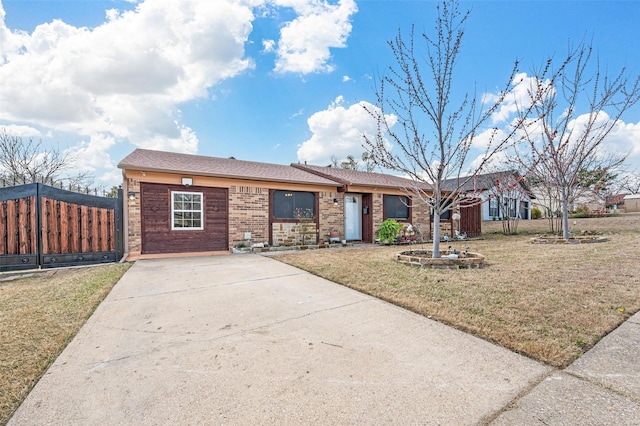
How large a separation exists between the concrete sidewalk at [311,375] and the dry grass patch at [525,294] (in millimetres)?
218

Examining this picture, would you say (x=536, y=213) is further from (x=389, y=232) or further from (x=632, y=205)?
(x=389, y=232)

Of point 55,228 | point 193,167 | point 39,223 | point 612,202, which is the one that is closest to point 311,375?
point 55,228

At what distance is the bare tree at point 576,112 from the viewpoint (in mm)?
10383

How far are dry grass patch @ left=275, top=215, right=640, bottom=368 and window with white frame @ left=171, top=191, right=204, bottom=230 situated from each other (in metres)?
4.37

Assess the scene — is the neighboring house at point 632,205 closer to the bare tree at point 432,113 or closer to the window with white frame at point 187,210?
the bare tree at point 432,113

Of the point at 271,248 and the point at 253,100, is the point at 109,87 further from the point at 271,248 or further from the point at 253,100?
the point at 271,248

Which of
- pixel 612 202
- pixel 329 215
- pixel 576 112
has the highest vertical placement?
pixel 576 112

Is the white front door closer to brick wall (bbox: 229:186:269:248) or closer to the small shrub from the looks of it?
brick wall (bbox: 229:186:269:248)

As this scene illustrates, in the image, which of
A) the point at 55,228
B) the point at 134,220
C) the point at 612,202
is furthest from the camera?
the point at 612,202

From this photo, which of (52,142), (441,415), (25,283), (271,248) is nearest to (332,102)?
(271,248)

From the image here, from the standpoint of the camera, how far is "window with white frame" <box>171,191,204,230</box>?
9.88 meters

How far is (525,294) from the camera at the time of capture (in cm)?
449

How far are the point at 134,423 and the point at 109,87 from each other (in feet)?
48.8

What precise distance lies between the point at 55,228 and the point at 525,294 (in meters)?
10.4
